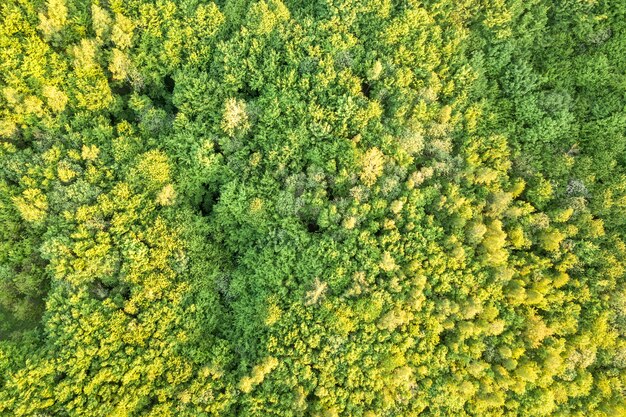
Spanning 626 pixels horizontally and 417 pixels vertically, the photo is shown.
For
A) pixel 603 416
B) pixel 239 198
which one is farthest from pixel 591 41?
pixel 239 198

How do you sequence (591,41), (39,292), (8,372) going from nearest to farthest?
(8,372) → (39,292) → (591,41)

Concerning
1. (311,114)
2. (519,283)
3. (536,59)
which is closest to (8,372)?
(311,114)

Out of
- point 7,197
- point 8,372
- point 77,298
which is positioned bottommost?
point 8,372

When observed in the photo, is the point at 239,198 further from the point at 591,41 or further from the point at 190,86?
the point at 591,41

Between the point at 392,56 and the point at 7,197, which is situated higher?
the point at 7,197

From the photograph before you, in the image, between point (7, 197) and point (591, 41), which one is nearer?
point (7, 197)

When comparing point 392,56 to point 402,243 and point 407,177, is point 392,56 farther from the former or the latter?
point 402,243

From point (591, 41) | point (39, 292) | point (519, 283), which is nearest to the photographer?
point (519, 283)
